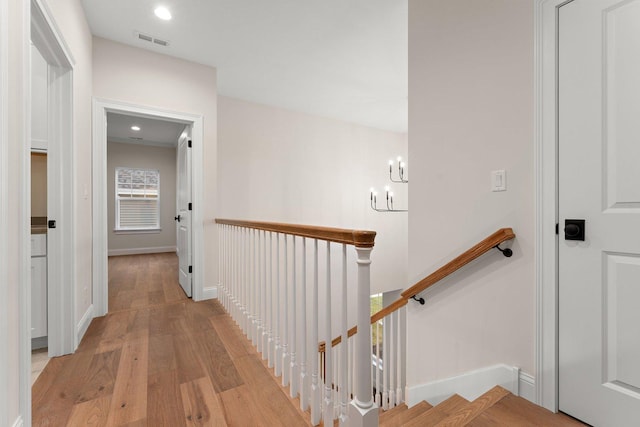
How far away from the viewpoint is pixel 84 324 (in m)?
2.29

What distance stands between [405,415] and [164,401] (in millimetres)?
1409

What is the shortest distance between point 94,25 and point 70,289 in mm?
2277

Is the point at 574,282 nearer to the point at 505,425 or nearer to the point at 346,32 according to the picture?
the point at 505,425

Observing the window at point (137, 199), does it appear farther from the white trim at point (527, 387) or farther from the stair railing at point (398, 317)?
the white trim at point (527, 387)

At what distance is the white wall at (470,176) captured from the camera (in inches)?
60.7

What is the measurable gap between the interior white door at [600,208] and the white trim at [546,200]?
0.10ft

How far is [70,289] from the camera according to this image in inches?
77.7

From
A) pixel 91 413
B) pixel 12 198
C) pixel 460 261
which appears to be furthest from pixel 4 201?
pixel 460 261

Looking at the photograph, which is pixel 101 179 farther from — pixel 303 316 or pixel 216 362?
pixel 303 316

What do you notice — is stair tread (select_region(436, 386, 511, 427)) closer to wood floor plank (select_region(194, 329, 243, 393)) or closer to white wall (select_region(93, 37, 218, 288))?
wood floor plank (select_region(194, 329, 243, 393))

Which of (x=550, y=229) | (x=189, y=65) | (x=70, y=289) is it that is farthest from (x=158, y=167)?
(x=550, y=229)

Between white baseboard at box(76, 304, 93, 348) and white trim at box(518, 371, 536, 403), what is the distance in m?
2.86

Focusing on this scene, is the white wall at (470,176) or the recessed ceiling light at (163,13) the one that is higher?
the recessed ceiling light at (163,13)

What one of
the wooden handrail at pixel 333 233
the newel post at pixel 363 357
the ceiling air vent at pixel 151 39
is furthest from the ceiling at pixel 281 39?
the newel post at pixel 363 357
